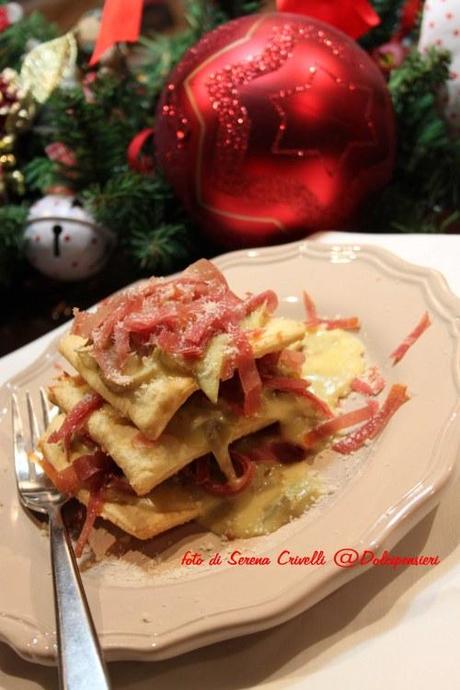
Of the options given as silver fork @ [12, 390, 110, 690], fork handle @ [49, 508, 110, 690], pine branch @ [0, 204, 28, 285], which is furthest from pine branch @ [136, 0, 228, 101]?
fork handle @ [49, 508, 110, 690]

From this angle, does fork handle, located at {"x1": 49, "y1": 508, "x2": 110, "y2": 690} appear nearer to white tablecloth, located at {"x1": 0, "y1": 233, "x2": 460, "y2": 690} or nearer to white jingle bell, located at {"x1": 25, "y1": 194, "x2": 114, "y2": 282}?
white tablecloth, located at {"x1": 0, "y1": 233, "x2": 460, "y2": 690}

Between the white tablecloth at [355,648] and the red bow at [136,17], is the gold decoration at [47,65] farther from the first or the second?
the white tablecloth at [355,648]

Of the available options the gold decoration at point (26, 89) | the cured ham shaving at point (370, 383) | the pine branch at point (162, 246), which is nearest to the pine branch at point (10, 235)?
the gold decoration at point (26, 89)

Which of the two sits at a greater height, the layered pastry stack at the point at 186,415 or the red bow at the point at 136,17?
the red bow at the point at 136,17

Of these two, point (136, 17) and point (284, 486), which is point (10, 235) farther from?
point (284, 486)

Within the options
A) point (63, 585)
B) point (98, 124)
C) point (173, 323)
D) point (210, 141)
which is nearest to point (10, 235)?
point (98, 124)

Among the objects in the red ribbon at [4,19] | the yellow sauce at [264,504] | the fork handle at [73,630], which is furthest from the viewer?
the red ribbon at [4,19]
